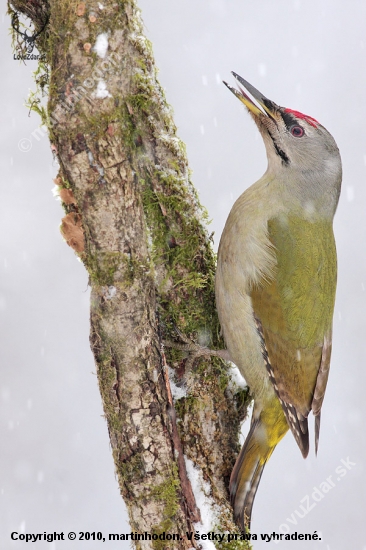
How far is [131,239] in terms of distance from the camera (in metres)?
2.86

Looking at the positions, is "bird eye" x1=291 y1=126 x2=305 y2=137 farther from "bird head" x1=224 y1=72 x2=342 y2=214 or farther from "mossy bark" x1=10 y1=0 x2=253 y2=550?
"mossy bark" x1=10 y1=0 x2=253 y2=550

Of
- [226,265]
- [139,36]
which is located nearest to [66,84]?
[139,36]

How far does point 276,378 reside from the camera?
12.0 feet

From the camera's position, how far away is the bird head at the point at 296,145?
12.8ft

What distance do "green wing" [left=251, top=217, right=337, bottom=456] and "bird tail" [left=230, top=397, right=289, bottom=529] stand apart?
14cm

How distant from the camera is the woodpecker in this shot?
3594 millimetres

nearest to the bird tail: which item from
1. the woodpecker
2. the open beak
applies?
the woodpecker

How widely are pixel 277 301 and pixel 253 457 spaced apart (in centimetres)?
97

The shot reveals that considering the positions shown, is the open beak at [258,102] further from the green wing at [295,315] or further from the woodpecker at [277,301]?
the green wing at [295,315]

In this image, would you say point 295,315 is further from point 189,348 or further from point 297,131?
point 297,131

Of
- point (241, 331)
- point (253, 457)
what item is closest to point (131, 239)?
point (241, 331)

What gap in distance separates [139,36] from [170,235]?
1101 mm

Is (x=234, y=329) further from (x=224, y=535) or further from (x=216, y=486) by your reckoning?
(x=224, y=535)

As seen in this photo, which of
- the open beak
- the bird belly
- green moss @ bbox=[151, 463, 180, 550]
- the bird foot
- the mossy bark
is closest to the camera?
the mossy bark
